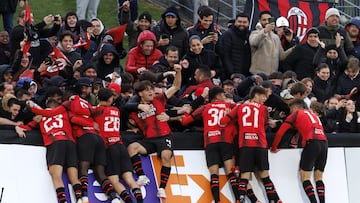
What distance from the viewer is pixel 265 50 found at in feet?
59.6

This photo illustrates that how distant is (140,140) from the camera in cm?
1505

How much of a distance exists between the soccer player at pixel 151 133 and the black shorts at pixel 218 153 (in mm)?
594

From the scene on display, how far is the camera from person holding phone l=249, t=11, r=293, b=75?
1811 centimetres

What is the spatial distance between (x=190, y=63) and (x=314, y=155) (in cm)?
304

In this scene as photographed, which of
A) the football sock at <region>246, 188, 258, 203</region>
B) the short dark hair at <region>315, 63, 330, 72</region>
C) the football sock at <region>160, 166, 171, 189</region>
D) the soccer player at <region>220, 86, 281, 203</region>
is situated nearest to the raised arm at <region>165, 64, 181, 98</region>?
the soccer player at <region>220, 86, 281, 203</region>

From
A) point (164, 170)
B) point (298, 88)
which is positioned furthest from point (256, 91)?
point (164, 170)

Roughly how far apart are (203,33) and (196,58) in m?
1.17

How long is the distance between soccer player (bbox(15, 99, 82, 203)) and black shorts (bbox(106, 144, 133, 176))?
55cm

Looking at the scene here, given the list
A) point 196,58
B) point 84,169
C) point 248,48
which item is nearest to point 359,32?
point 248,48

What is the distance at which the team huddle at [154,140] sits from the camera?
46.9 ft

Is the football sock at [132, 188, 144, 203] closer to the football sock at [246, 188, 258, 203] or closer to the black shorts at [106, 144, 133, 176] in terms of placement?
the black shorts at [106, 144, 133, 176]

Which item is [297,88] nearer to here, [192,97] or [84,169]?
[192,97]

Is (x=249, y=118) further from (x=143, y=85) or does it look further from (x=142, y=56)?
(x=142, y=56)

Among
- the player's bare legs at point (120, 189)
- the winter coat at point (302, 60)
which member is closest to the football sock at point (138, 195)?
the player's bare legs at point (120, 189)
